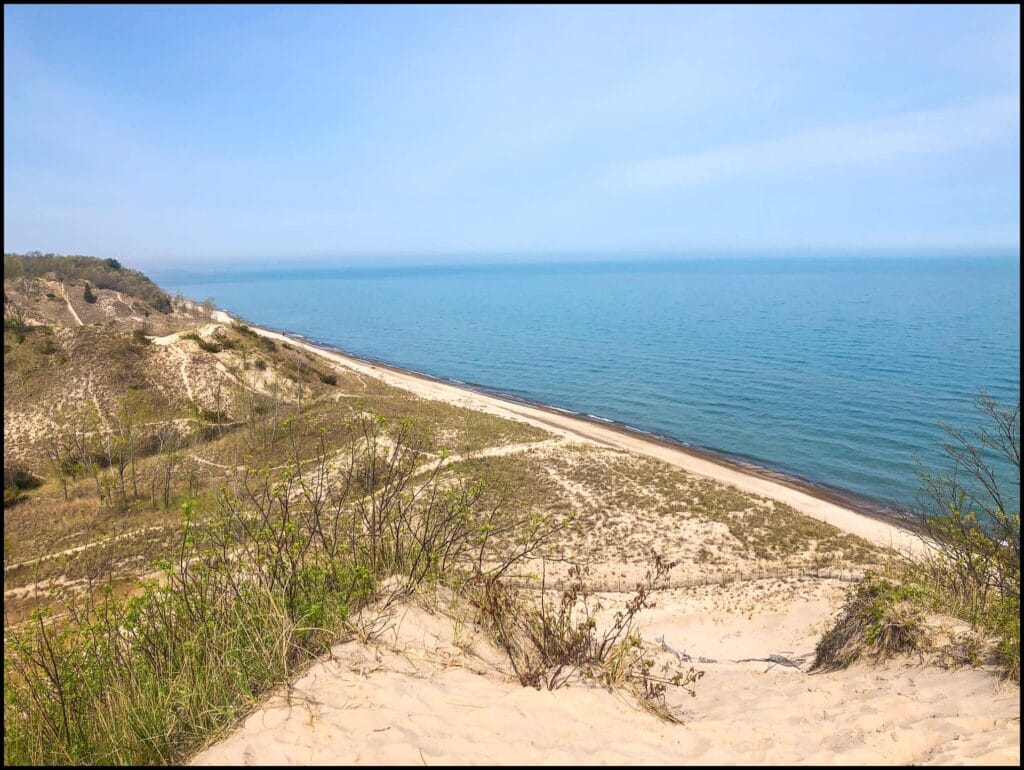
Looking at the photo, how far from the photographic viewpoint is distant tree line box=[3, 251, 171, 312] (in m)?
75.8

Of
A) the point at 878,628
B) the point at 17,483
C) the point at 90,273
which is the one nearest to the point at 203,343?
the point at 17,483

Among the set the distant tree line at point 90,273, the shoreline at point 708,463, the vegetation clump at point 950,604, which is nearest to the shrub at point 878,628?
the vegetation clump at point 950,604

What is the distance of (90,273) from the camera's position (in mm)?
81250

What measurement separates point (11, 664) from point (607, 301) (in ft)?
499

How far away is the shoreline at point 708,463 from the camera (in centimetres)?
2627

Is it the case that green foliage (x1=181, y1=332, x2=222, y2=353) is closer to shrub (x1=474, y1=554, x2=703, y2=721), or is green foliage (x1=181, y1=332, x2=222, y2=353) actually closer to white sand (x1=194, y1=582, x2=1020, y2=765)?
white sand (x1=194, y1=582, x2=1020, y2=765)

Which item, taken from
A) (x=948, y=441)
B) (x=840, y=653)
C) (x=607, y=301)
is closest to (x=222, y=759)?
(x=840, y=653)

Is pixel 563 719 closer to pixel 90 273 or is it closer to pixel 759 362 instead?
pixel 759 362

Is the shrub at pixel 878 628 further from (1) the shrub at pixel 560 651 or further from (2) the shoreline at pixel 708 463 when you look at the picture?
(2) the shoreline at pixel 708 463

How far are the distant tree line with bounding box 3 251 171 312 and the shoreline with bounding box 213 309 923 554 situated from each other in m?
48.1

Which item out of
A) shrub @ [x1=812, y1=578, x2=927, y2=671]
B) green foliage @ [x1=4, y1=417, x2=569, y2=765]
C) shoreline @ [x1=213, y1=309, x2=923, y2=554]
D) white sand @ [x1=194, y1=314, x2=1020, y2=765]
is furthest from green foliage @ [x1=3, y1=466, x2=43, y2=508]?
shrub @ [x1=812, y1=578, x2=927, y2=671]

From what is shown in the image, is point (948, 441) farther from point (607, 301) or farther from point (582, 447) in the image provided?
point (607, 301)

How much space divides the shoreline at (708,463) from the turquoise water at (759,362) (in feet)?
4.92

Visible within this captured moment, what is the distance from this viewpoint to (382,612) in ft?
24.3
